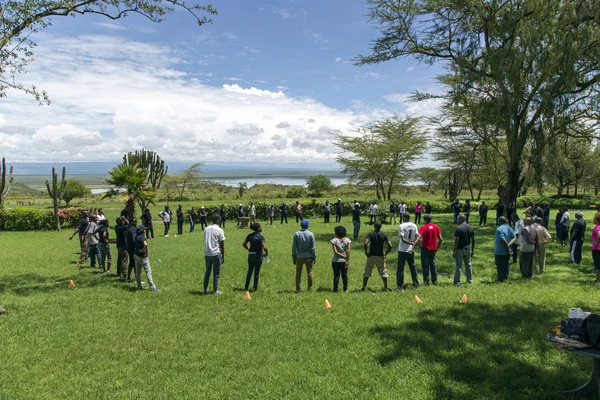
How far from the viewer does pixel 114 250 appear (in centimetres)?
1598

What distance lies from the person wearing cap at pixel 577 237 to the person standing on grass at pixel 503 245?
9.73 ft

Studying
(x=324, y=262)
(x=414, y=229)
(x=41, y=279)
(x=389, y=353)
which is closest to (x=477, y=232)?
(x=324, y=262)

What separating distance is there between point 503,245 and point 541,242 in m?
1.44

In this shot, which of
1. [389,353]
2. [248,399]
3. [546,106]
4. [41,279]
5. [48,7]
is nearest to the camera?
[248,399]

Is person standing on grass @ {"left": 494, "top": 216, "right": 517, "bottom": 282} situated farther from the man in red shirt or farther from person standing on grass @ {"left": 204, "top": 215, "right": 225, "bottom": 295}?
person standing on grass @ {"left": 204, "top": 215, "right": 225, "bottom": 295}

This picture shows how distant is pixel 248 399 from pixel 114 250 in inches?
550

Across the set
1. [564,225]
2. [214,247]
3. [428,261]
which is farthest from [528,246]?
[214,247]

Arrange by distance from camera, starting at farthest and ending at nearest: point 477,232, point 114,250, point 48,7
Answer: point 477,232 < point 114,250 < point 48,7

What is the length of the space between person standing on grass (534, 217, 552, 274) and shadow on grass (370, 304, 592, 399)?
12.0ft

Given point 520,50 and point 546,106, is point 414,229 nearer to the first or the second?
point 546,106

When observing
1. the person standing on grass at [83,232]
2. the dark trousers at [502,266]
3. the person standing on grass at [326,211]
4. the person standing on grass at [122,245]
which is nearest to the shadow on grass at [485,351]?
the dark trousers at [502,266]

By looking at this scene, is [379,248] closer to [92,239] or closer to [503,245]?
[503,245]

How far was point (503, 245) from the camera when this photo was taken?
8977 millimetres

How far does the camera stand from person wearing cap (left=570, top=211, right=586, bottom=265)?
34.8 feet
